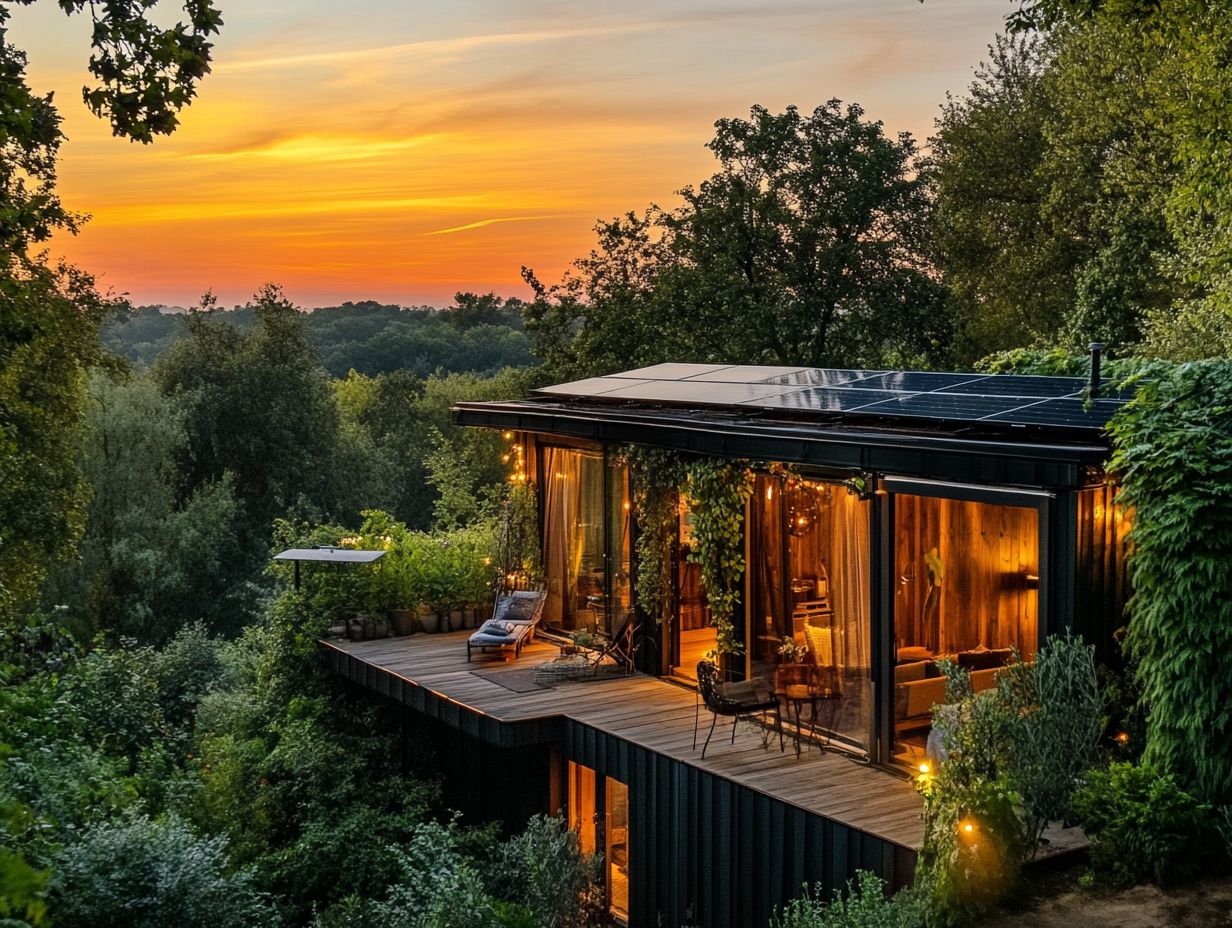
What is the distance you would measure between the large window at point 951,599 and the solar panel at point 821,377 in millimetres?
3199

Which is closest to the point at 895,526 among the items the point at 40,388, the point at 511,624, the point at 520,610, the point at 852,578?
the point at 852,578

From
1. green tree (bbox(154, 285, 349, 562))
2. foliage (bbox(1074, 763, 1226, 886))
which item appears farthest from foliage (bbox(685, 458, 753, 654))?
green tree (bbox(154, 285, 349, 562))

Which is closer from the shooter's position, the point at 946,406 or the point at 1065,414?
the point at 1065,414

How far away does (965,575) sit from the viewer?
9203 mm

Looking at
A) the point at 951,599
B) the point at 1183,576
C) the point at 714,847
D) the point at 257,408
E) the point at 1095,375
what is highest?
the point at 1095,375

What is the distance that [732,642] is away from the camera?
35.6 feet

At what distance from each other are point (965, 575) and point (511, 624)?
5.35 m

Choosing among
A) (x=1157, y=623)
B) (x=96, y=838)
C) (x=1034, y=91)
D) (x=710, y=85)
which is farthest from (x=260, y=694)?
(x=1034, y=91)

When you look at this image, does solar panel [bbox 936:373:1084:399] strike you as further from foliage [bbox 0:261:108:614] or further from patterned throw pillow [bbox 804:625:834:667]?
foliage [bbox 0:261:108:614]

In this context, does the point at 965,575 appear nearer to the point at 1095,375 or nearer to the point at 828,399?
the point at 1095,375

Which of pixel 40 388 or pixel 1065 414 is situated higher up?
pixel 40 388

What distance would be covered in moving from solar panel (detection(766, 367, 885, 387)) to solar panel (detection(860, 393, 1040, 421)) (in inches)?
68.2

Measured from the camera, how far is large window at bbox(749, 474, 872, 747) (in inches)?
373

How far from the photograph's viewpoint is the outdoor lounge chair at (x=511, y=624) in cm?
1259
